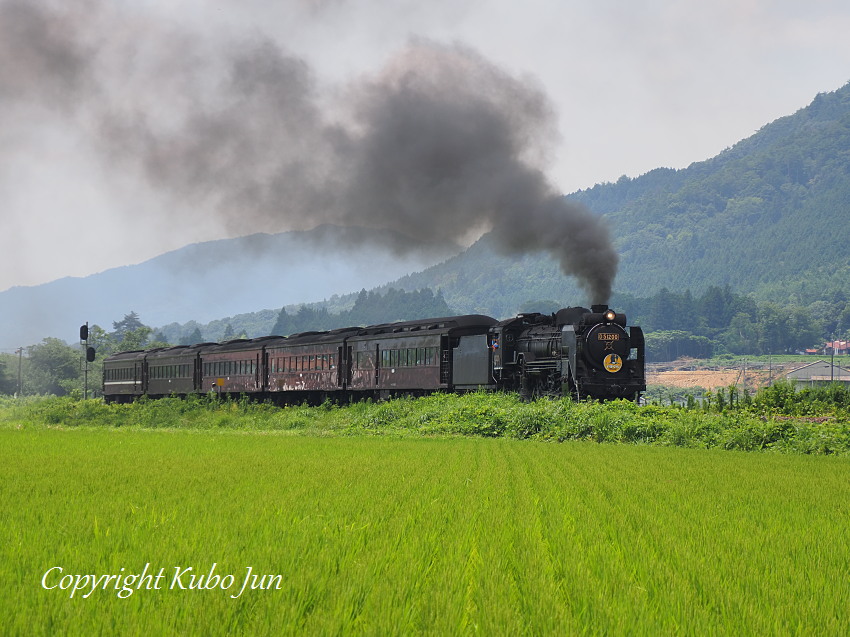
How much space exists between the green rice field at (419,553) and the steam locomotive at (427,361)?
13.5 metres

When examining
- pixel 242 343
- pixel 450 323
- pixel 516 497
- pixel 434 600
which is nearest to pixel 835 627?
pixel 434 600

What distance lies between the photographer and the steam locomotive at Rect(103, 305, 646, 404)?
83.0ft

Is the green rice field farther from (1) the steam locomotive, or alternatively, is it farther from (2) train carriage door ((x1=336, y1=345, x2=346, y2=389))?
(2) train carriage door ((x1=336, y1=345, x2=346, y2=389))

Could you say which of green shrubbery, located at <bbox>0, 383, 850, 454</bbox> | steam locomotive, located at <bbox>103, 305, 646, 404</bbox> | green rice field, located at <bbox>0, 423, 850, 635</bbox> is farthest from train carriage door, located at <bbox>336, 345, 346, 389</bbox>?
green rice field, located at <bbox>0, 423, 850, 635</bbox>

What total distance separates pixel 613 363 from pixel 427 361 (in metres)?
7.79

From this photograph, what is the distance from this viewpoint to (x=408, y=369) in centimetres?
3183

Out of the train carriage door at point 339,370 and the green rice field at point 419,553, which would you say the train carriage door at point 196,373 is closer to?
the train carriage door at point 339,370

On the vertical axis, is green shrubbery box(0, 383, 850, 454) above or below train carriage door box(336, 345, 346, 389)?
below

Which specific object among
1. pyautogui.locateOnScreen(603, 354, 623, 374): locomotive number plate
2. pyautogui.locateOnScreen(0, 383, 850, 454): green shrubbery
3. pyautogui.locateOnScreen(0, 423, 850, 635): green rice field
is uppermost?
pyautogui.locateOnScreen(603, 354, 623, 374): locomotive number plate

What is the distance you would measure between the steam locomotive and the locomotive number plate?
0.03m

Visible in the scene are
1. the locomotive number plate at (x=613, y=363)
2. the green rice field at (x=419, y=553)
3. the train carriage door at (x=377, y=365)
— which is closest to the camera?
the green rice field at (x=419, y=553)

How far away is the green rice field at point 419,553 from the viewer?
14.1 feet

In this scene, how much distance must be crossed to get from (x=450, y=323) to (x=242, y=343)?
48.8 ft

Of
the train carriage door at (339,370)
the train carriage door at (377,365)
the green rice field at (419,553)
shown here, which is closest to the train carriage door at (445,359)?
the train carriage door at (377,365)
